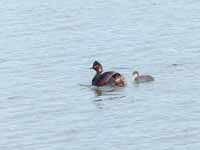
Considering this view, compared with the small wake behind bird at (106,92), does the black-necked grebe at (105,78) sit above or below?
above

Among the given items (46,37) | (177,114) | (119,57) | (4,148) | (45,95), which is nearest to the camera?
(4,148)

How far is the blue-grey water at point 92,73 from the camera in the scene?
1938 centimetres

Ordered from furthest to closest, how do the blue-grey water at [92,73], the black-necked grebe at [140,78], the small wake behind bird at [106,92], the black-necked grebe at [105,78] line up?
the black-necked grebe at [105,78], the black-necked grebe at [140,78], the small wake behind bird at [106,92], the blue-grey water at [92,73]

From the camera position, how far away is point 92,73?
26.1m

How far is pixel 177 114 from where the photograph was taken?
20406mm

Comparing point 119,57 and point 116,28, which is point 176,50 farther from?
point 116,28

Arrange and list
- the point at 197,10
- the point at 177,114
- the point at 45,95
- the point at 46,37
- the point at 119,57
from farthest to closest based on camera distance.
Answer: the point at 197,10 → the point at 46,37 → the point at 119,57 → the point at 45,95 → the point at 177,114

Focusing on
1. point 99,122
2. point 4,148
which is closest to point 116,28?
point 99,122

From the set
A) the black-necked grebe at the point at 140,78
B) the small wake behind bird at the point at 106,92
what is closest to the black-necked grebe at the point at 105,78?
the small wake behind bird at the point at 106,92

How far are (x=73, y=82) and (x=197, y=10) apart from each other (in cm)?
822

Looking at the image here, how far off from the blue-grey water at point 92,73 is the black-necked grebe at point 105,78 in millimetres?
208

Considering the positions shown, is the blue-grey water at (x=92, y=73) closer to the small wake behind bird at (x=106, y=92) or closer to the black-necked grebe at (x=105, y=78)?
the small wake behind bird at (x=106, y=92)

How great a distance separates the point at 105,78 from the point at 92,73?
172 cm

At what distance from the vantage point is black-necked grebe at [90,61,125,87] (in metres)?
23.8
